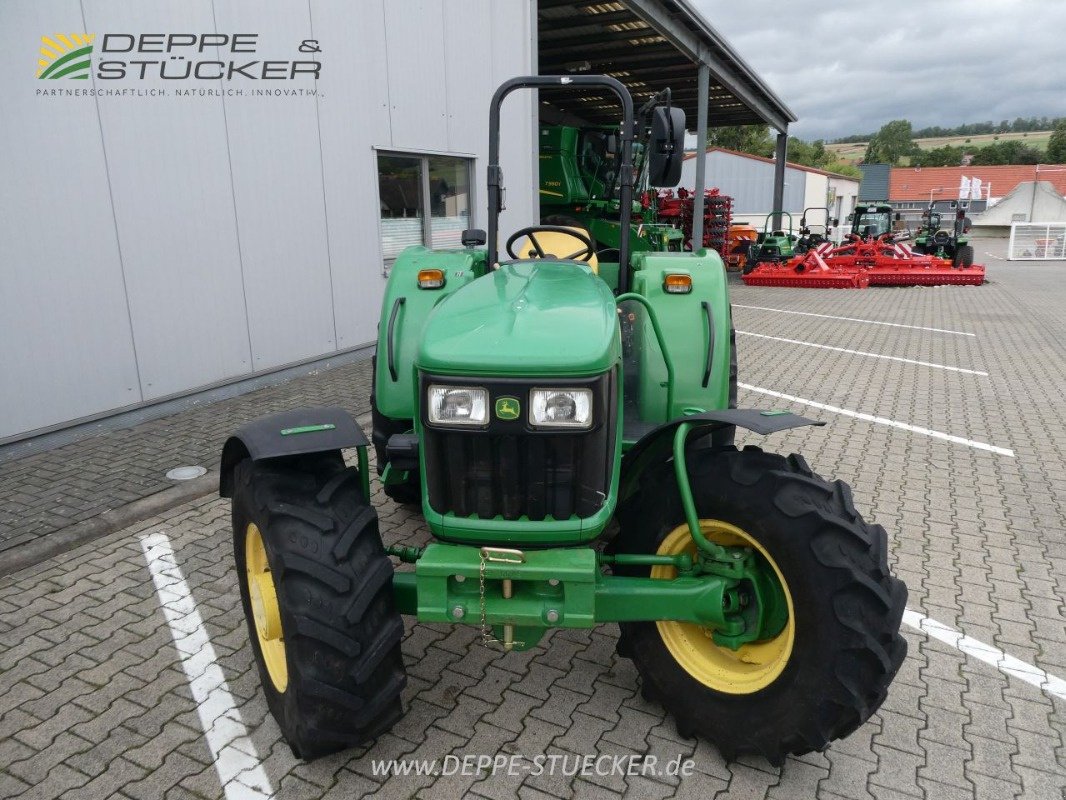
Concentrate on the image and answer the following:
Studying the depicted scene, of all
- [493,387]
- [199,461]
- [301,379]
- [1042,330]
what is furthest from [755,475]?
[1042,330]

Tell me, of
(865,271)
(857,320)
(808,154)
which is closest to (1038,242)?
(865,271)

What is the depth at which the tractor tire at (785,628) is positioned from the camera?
7.17 ft

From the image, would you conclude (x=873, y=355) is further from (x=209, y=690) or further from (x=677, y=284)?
(x=209, y=690)

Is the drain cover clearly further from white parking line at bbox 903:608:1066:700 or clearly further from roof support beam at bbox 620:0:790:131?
roof support beam at bbox 620:0:790:131

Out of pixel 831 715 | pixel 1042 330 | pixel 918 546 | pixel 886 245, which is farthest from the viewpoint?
pixel 886 245

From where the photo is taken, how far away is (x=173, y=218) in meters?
5.94

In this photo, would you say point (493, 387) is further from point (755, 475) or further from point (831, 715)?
point (831, 715)

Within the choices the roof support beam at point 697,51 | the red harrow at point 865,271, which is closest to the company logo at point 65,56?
the roof support beam at point 697,51

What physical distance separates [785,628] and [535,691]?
962 millimetres

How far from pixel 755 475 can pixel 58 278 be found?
4.92m

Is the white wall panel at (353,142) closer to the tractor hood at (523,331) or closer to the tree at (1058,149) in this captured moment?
the tractor hood at (523,331)

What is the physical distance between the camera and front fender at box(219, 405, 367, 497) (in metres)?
2.46

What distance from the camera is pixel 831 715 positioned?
2.21m

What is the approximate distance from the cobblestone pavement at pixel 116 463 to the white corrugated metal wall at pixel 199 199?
0.89ft
